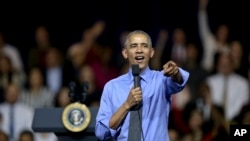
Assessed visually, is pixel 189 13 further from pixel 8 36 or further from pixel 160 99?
pixel 160 99

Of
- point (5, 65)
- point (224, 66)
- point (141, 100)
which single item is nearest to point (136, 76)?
point (141, 100)

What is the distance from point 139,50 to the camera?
4500mm

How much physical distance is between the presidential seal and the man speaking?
2.83 ft

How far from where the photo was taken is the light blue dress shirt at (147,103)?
452cm

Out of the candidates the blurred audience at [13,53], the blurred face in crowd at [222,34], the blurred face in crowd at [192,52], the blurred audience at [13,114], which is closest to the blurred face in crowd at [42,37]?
the blurred audience at [13,53]

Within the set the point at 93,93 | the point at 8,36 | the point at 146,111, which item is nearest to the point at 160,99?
the point at 146,111

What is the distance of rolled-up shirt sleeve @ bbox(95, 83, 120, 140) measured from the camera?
457 cm

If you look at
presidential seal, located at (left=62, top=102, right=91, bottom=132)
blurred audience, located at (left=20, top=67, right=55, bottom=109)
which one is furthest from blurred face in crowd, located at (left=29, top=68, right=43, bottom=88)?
presidential seal, located at (left=62, top=102, right=91, bottom=132)

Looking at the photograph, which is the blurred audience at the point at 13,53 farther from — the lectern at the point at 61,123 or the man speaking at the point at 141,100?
the man speaking at the point at 141,100

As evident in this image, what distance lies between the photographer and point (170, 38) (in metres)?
9.53

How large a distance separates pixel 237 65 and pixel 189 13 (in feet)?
3.73

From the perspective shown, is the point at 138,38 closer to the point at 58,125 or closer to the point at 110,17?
the point at 58,125

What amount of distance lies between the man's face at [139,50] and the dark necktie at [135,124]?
9.4 inches

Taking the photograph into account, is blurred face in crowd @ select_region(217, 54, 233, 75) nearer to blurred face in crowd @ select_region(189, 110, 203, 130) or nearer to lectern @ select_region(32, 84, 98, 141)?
blurred face in crowd @ select_region(189, 110, 203, 130)
